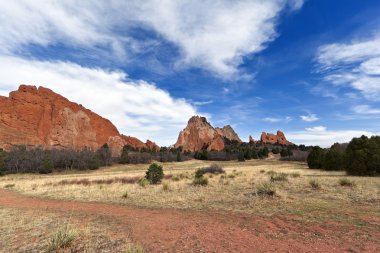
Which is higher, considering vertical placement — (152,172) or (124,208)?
(152,172)

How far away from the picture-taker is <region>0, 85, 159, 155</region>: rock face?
124 m

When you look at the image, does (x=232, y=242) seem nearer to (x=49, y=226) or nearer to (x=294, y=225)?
(x=294, y=225)

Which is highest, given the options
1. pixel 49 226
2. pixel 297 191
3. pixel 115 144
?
pixel 115 144

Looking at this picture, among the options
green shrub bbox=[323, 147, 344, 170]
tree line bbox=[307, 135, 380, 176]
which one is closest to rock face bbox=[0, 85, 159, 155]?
green shrub bbox=[323, 147, 344, 170]

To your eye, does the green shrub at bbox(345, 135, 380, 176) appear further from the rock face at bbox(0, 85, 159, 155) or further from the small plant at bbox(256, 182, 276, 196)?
the rock face at bbox(0, 85, 159, 155)

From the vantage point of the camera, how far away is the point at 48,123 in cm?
13800

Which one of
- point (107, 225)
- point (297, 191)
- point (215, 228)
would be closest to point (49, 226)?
point (107, 225)

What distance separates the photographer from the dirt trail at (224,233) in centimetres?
674

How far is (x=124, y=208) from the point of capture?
1305cm

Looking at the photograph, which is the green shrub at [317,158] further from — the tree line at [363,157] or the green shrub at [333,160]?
the tree line at [363,157]

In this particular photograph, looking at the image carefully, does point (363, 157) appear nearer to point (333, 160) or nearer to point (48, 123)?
point (333, 160)

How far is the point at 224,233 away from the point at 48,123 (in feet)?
486

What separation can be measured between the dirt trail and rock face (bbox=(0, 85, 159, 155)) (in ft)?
352

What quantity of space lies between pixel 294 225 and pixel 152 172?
1799 centimetres
